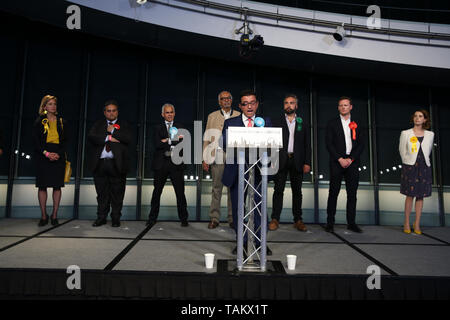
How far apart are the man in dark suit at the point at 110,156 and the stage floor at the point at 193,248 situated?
0.40 meters

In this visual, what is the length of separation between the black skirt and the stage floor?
563mm

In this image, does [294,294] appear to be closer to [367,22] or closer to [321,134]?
[321,134]

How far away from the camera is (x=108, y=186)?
157 inches

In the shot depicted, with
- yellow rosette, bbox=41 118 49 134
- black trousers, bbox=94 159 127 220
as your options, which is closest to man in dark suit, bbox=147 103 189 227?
black trousers, bbox=94 159 127 220

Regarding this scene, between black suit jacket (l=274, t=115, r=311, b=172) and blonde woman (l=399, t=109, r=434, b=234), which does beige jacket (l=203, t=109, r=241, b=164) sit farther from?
blonde woman (l=399, t=109, r=434, b=234)

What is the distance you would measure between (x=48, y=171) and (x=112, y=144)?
835mm

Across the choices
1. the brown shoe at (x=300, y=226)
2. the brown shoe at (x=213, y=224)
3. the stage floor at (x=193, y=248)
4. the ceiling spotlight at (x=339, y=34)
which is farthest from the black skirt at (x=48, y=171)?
the ceiling spotlight at (x=339, y=34)

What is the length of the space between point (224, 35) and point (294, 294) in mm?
3606

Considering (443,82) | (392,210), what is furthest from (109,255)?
(443,82)

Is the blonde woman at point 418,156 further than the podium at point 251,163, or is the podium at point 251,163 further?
the blonde woman at point 418,156

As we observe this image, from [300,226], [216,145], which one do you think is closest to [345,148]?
[300,226]

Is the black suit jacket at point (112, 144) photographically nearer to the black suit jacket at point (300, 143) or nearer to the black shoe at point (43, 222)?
the black shoe at point (43, 222)

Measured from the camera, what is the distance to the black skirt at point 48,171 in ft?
12.5
